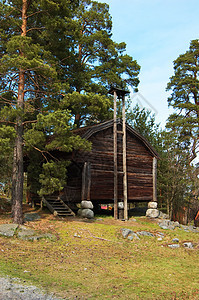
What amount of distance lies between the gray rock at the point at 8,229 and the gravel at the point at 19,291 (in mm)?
4449

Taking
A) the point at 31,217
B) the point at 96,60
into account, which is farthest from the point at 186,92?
the point at 31,217

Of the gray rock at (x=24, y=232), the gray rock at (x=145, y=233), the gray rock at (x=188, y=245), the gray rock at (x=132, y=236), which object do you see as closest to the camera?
the gray rock at (x=24, y=232)

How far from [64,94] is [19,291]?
10147 mm

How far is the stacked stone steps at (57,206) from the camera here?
16.3 m

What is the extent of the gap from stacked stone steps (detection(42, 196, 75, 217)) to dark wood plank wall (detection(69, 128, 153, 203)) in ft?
5.39

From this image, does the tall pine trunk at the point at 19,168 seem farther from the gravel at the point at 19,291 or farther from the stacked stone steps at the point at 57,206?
the gravel at the point at 19,291

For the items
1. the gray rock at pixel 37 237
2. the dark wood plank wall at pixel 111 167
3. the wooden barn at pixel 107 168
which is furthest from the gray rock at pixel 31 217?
the dark wood plank wall at pixel 111 167

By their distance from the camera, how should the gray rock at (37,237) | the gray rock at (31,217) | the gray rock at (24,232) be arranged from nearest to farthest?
1. the gray rock at (37,237)
2. the gray rock at (24,232)
3. the gray rock at (31,217)

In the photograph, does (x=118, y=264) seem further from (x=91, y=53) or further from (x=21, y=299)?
(x=91, y=53)

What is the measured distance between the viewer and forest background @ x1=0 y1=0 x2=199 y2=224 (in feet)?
42.2

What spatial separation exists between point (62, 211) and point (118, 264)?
759 centimetres

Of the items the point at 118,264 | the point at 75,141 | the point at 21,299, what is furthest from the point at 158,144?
the point at 21,299

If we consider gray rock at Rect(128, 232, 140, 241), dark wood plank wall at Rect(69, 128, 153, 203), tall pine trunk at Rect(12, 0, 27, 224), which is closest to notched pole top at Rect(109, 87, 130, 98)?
dark wood plank wall at Rect(69, 128, 153, 203)

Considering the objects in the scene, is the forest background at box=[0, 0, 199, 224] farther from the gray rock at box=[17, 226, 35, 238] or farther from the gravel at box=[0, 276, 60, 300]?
the gravel at box=[0, 276, 60, 300]
